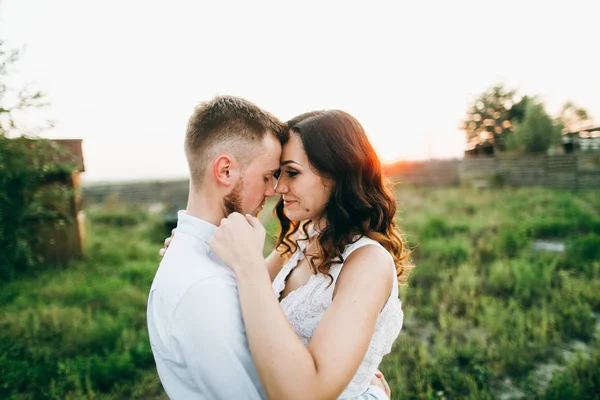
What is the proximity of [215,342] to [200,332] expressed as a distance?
6 cm

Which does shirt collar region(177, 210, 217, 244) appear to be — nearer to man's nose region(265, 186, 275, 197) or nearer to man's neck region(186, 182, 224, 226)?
man's neck region(186, 182, 224, 226)

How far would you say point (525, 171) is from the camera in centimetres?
1912

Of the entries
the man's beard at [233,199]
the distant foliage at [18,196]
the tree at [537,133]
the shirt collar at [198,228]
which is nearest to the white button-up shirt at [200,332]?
the shirt collar at [198,228]

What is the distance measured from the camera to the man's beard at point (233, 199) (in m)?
1.74

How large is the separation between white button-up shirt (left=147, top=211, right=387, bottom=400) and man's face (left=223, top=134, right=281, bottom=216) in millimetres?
324

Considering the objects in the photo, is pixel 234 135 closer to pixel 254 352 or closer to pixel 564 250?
pixel 254 352

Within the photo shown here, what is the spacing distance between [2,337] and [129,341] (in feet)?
4.80

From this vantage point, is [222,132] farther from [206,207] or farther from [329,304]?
[329,304]

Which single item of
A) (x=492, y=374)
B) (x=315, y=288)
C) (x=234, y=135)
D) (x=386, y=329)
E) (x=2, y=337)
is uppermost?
(x=234, y=135)

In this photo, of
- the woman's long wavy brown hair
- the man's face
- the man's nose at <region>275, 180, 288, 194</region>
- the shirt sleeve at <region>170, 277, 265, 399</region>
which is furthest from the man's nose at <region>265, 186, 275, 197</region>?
the shirt sleeve at <region>170, 277, 265, 399</region>

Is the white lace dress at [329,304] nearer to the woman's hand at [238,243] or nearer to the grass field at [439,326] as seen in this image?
the woman's hand at [238,243]

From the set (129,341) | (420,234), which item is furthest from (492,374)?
(420,234)

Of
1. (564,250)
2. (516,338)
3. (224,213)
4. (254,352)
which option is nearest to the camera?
(254,352)

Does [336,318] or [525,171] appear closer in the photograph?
[336,318]
